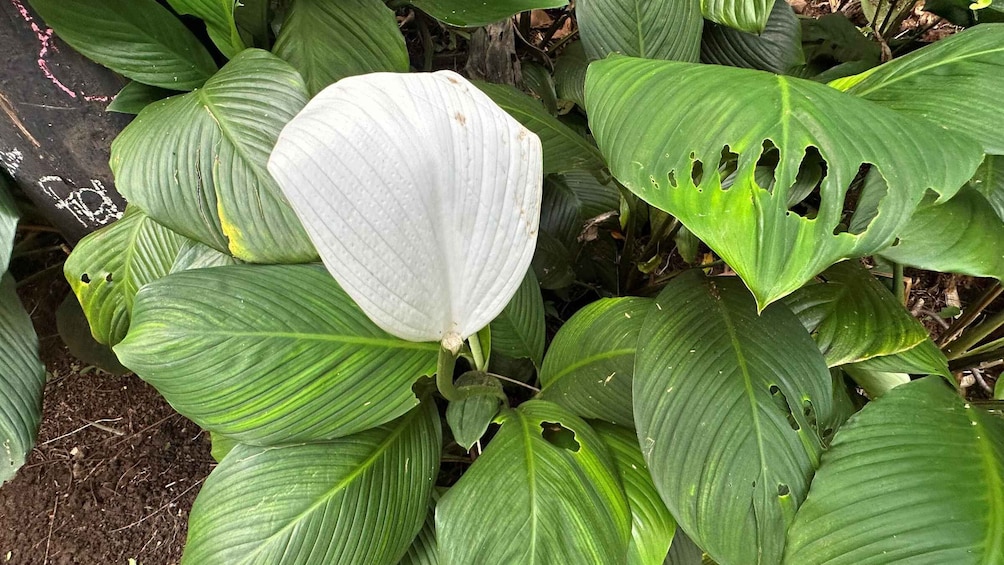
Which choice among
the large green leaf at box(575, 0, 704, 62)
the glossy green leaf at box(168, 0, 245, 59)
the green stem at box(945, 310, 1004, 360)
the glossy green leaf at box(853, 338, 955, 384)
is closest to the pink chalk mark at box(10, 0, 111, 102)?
the glossy green leaf at box(168, 0, 245, 59)

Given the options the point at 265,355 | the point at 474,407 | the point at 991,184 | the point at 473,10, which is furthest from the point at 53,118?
the point at 991,184

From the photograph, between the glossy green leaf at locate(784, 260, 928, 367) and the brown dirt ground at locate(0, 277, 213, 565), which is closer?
the glossy green leaf at locate(784, 260, 928, 367)

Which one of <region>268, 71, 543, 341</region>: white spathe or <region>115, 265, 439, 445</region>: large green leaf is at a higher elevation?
<region>268, 71, 543, 341</region>: white spathe

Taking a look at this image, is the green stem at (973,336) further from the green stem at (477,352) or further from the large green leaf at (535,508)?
the green stem at (477,352)

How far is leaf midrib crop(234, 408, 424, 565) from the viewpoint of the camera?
0.65 m

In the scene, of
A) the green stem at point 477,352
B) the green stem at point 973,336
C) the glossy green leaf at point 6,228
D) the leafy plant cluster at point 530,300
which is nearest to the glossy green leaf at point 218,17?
the leafy plant cluster at point 530,300

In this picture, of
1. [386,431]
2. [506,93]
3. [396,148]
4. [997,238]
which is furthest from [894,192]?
[386,431]

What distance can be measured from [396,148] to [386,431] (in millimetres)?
474

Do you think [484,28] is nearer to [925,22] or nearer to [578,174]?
[578,174]

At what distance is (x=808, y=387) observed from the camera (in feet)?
2.19

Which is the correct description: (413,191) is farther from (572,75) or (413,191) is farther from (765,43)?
(765,43)

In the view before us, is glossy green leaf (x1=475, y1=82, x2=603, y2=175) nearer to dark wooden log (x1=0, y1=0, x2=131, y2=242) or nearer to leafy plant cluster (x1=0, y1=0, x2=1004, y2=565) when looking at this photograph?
leafy plant cluster (x1=0, y1=0, x2=1004, y2=565)

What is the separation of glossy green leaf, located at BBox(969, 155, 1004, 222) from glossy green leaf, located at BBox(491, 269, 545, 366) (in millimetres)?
563

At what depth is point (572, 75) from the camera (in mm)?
1027
